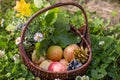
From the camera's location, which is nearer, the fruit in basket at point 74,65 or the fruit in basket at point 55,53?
the fruit in basket at point 74,65

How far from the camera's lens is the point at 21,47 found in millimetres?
2453

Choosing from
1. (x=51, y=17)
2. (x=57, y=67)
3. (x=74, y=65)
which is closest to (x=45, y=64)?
(x=57, y=67)

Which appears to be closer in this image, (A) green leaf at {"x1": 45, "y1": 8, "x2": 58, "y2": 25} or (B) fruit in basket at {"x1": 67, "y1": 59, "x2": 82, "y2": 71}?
(B) fruit in basket at {"x1": 67, "y1": 59, "x2": 82, "y2": 71}

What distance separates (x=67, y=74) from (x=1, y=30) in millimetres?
987

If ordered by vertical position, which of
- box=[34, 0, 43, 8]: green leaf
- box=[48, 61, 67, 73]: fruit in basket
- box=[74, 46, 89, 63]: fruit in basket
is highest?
box=[34, 0, 43, 8]: green leaf

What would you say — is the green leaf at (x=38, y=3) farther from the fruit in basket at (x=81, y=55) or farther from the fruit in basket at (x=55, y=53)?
the fruit in basket at (x=81, y=55)

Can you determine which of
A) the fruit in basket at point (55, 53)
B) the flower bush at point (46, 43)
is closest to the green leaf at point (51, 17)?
the flower bush at point (46, 43)

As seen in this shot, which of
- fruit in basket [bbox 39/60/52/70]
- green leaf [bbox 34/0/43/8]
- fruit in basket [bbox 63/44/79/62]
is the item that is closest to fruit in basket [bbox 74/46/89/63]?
fruit in basket [bbox 63/44/79/62]

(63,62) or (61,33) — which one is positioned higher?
(61,33)

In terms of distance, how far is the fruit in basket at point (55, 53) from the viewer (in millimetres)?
2607

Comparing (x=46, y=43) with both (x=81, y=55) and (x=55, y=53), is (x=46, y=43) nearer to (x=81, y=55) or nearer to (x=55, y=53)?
(x=55, y=53)

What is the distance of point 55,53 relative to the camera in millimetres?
2604

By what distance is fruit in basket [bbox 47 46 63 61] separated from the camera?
2.61 metres

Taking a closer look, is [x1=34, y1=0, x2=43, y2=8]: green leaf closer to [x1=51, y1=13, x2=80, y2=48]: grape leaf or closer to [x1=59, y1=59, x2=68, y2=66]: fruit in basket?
[x1=51, y1=13, x2=80, y2=48]: grape leaf
